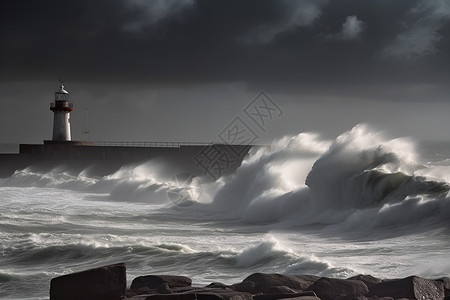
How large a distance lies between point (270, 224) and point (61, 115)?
23170 millimetres

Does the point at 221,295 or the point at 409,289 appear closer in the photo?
the point at 221,295

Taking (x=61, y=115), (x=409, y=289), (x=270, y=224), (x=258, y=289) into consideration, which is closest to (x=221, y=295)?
(x=258, y=289)

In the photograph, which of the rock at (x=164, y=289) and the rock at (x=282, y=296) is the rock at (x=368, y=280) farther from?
the rock at (x=164, y=289)

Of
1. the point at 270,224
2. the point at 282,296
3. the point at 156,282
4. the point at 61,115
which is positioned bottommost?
the point at 282,296

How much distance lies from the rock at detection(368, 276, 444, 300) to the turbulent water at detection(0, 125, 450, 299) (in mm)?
1359

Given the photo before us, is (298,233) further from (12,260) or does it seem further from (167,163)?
(167,163)

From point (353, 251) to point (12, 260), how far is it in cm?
477

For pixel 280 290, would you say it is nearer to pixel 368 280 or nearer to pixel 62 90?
pixel 368 280

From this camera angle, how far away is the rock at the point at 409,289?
21.1ft

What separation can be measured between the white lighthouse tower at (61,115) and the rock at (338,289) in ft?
102

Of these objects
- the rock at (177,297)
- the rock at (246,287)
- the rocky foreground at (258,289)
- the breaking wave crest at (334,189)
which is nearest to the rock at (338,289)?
the rocky foreground at (258,289)

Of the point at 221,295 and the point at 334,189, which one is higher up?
the point at 334,189

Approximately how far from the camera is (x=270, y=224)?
49.8 ft

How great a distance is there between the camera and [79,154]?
118 ft
